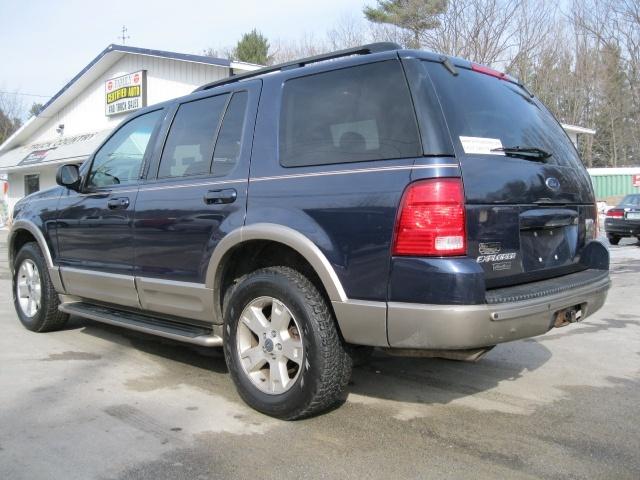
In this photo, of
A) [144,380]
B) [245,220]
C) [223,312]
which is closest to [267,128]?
[245,220]

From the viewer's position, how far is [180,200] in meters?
4.04

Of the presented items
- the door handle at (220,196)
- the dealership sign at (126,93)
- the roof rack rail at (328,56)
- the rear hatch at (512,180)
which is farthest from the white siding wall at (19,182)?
the rear hatch at (512,180)

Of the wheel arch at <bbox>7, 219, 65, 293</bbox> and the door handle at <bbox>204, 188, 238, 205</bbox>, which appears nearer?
the door handle at <bbox>204, 188, 238, 205</bbox>

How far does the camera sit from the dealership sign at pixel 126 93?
67.3 feet

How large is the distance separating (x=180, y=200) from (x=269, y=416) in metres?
1.53

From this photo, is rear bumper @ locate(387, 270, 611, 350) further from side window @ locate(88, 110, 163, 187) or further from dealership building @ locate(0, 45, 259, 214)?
dealership building @ locate(0, 45, 259, 214)

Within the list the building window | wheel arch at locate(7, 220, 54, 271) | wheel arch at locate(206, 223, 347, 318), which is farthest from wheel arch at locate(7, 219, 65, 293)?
the building window

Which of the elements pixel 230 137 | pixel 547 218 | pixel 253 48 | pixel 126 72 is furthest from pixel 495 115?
pixel 253 48

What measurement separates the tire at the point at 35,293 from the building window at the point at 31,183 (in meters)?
25.8

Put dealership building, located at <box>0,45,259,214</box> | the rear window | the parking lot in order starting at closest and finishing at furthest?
1. the parking lot
2. the rear window
3. dealership building, located at <box>0,45,259,214</box>

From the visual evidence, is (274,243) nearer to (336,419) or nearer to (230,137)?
(230,137)

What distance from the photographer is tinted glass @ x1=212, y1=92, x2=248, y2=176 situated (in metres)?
3.87

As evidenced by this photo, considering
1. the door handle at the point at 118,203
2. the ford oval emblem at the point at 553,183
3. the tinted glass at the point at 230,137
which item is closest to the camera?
the ford oval emblem at the point at 553,183

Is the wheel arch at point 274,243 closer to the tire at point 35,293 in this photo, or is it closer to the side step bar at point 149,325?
the side step bar at point 149,325
